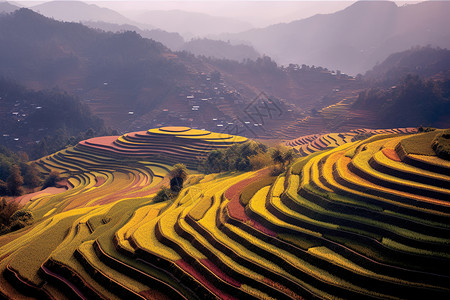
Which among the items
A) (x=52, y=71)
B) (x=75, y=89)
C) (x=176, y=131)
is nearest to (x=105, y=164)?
(x=176, y=131)

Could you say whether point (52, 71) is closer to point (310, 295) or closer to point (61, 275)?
point (61, 275)

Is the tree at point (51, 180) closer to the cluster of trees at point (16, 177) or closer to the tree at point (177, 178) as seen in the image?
the cluster of trees at point (16, 177)

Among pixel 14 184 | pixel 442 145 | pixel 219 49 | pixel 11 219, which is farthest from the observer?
pixel 219 49

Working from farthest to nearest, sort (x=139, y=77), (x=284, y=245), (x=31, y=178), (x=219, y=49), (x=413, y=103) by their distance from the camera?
(x=219, y=49), (x=139, y=77), (x=413, y=103), (x=31, y=178), (x=284, y=245)

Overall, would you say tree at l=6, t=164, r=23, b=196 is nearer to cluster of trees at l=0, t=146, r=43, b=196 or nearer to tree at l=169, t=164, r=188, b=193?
cluster of trees at l=0, t=146, r=43, b=196

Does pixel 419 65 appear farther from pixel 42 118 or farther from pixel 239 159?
pixel 42 118

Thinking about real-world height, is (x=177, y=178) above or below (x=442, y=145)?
below

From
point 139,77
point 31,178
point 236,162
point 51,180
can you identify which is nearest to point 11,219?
point 51,180

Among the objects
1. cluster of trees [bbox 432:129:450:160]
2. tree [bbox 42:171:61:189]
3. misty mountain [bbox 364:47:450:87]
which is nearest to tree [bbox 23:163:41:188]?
tree [bbox 42:171:61:189]

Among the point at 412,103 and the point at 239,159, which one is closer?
the point at 239,159

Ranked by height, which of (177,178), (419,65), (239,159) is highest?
(419,65)
